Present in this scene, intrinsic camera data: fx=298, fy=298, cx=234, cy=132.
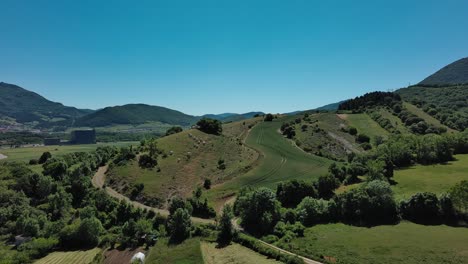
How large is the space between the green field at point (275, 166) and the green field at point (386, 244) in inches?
1215

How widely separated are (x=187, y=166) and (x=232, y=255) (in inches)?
2036

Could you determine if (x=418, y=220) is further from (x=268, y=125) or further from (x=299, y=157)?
(x=268, y=125)

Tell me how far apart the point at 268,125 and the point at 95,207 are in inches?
4478

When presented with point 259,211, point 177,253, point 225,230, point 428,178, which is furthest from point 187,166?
point 428,178

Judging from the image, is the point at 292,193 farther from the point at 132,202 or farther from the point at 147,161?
the point at 147,161

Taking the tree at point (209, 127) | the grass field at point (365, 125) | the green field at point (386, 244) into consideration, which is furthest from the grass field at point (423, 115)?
the green field at point (386, 244)

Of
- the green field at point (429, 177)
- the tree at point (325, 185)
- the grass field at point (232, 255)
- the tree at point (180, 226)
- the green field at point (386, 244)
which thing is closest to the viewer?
the green field at point (386, 244)

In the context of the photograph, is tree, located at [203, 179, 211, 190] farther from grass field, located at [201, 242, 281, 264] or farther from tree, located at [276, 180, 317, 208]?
grass field, located at [201, 242, 281, 264]

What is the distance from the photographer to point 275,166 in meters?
105

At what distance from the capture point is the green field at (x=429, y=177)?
7219cm

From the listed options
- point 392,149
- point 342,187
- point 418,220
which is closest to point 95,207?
point 342,187

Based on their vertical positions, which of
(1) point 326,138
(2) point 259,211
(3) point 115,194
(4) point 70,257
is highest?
(1) point 326,138

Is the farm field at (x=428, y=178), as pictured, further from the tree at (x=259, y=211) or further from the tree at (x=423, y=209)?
the tree at (x=259, y=211)

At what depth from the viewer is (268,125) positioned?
174 m
